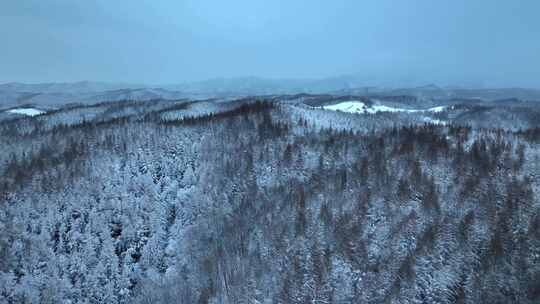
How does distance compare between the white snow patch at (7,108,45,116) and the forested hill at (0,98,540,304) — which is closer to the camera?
the forested hill at (0,98,540,304)

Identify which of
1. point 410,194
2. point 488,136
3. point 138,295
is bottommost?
point 138,295

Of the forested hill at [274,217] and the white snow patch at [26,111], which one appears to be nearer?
the forested hill at [274,217]

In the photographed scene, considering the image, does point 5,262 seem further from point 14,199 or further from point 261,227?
point 261,227

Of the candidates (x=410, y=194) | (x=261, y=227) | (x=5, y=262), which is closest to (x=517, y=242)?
(x=410, y=194)

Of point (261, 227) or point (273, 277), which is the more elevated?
point (261, 227)

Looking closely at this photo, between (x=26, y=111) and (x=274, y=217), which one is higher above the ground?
(x=26, y=111)

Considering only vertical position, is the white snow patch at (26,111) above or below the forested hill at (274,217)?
above

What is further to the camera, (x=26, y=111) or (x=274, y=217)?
(x=26, y=111)

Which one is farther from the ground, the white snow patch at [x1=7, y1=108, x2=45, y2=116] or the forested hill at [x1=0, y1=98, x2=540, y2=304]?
the white snow patch at [x1=7, y1=108, x2=45, y2=116]
